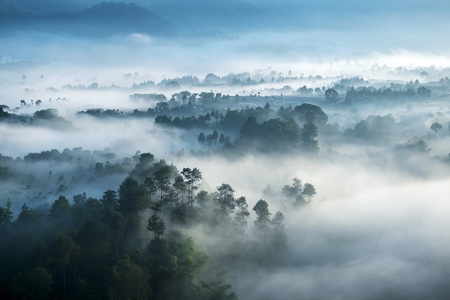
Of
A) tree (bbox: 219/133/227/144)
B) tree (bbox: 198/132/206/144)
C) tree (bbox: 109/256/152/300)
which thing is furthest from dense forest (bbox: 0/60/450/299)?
tree (bbox: 219/133/227/144)

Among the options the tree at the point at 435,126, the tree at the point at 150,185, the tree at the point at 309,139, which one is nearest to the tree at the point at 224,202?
the tree at the point at 150,185

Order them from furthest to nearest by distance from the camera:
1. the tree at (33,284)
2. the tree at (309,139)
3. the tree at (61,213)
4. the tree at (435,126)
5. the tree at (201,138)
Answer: the tree at (435,126) < the tree at (201,138) < the tree at (309,139) < the tree at (61,213) < the tree at (33,284)

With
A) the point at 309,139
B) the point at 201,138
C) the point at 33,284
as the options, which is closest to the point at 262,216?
the point at 33,284

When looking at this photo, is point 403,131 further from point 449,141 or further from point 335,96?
point 335,96

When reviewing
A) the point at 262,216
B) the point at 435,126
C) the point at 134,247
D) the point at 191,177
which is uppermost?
the point at 435,126

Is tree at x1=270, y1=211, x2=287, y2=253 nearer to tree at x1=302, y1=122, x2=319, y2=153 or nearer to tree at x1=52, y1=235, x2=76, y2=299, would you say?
tree at x1=52, y1=235, x2=76, y2=299

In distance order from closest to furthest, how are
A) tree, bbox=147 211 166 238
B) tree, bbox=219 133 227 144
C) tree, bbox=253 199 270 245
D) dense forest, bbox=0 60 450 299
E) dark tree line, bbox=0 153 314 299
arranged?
dark tree line, bbox=0 153 314 299, dense forest, bbox=0 60 450 299, tree, bbox=147 211 166 238, tree, bbox=253 199 270 245, tree, bbox=219 133 227 144

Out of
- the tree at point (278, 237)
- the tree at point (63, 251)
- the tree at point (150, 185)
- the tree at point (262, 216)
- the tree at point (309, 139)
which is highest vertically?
the tree at point (309, 139)

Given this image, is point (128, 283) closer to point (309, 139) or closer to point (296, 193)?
point (296, 193)

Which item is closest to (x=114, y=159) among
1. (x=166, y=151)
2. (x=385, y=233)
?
(x=166, y=151)

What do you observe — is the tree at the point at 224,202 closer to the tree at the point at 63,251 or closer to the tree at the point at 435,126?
the tree at the point at 63,251

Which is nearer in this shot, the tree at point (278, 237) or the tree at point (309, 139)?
the tree at point (278, 237)
